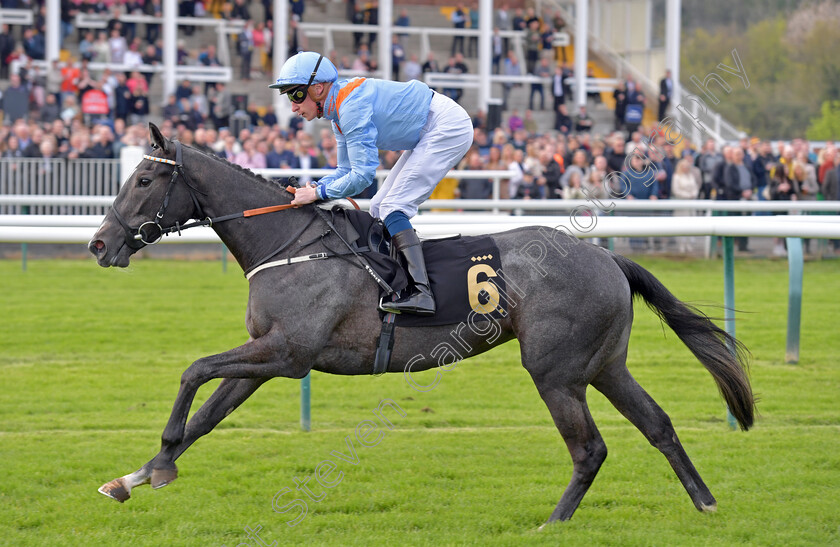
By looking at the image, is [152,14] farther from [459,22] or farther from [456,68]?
[459,22]

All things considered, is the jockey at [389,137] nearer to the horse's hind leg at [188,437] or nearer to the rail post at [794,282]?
the horse's hind leg at [188,437]

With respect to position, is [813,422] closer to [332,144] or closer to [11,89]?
[332,144]

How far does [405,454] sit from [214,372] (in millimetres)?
1569

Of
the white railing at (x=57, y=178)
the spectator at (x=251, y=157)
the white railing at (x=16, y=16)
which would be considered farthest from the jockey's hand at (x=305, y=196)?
the white railing at (x=16, y=16)

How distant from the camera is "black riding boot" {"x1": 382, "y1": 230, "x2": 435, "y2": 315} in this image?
423 centimetres

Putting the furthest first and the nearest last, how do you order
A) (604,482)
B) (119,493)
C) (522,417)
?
(522,417), (604,482), (119,493)

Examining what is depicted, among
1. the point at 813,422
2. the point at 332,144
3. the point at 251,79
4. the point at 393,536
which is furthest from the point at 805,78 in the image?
the point at 393,536

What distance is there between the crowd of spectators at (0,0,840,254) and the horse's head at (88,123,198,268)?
21.2 feet

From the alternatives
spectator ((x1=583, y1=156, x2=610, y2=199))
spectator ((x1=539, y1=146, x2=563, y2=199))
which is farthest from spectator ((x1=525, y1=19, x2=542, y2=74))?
spectator ((x1=583, y1=156, x2=610, y2=199))

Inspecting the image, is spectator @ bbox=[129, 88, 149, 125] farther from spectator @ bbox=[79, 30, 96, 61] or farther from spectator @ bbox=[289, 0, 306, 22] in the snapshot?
spectator @ bbox=[289, 0, 306, 22]

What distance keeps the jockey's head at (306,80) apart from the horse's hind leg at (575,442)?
1.55 metres

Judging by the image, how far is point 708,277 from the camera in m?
11.6

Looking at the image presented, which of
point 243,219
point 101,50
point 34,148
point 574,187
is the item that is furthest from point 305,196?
point 101,50

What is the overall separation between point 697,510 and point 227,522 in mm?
2000
